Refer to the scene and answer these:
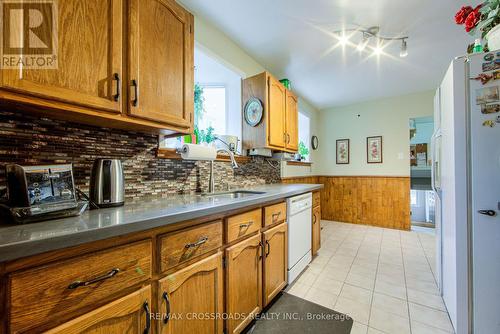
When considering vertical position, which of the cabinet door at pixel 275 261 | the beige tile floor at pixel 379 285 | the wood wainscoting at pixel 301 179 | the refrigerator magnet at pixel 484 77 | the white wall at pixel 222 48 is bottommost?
the beige tile floor at pixel 379 285

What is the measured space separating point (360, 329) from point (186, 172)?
5.35 feet

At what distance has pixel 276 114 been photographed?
2.31 meters

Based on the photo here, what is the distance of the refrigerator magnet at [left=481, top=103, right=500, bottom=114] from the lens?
112 centimetres

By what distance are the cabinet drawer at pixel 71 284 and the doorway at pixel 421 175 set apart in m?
4.84

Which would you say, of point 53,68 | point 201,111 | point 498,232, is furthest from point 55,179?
point 498,232

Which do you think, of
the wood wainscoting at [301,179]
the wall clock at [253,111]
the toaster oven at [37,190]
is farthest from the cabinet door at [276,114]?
the toaster oven at [37,190]

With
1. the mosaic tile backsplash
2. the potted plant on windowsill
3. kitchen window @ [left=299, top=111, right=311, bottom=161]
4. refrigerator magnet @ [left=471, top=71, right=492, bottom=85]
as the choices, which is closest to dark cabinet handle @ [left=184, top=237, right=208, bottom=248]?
the mosaic tile backsplash

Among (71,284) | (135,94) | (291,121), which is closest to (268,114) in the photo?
(291,121)

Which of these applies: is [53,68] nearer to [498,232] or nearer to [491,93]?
[491,93]

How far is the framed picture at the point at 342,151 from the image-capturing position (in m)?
4.32

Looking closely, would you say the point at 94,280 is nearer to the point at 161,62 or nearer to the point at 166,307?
the point at 166,307

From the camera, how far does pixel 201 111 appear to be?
1973 mm

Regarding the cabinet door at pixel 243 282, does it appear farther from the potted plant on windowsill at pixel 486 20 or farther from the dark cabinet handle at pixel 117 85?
the potted plant on windowsill at pixel 486 20

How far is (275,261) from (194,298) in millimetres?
776
